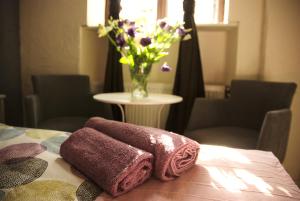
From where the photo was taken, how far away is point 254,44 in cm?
244

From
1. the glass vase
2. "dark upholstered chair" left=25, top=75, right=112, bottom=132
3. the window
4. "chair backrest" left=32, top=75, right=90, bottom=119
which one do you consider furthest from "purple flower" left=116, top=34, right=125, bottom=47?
the window

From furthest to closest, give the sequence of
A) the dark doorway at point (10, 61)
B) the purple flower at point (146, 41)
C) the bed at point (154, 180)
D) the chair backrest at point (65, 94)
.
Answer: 1. the dark doorway at point (10, 61)
2. the chair backrest at point (65, 94)
3. the purple flower at point (146, 41)
4. the bed at point (154, 180)

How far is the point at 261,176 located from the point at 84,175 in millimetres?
586

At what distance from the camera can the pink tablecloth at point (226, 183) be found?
2.57ft

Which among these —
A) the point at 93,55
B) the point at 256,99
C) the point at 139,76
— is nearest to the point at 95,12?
the point at 93,55

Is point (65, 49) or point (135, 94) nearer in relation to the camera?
point (135, 94)

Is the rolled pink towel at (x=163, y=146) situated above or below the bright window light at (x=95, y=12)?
below

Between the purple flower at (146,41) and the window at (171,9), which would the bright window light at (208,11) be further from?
the purple flower at (146,41)

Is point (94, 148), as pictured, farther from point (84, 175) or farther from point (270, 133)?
point (270, 133)

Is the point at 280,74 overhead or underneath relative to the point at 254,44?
underneath

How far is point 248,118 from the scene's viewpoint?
212 cm

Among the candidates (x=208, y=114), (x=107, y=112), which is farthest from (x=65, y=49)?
(x=208, y=114)

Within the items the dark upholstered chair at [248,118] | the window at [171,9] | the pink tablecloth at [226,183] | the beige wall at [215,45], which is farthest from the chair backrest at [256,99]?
the pink tablecloth at [226,183]

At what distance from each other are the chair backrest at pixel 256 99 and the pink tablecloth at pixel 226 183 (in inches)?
39.8
